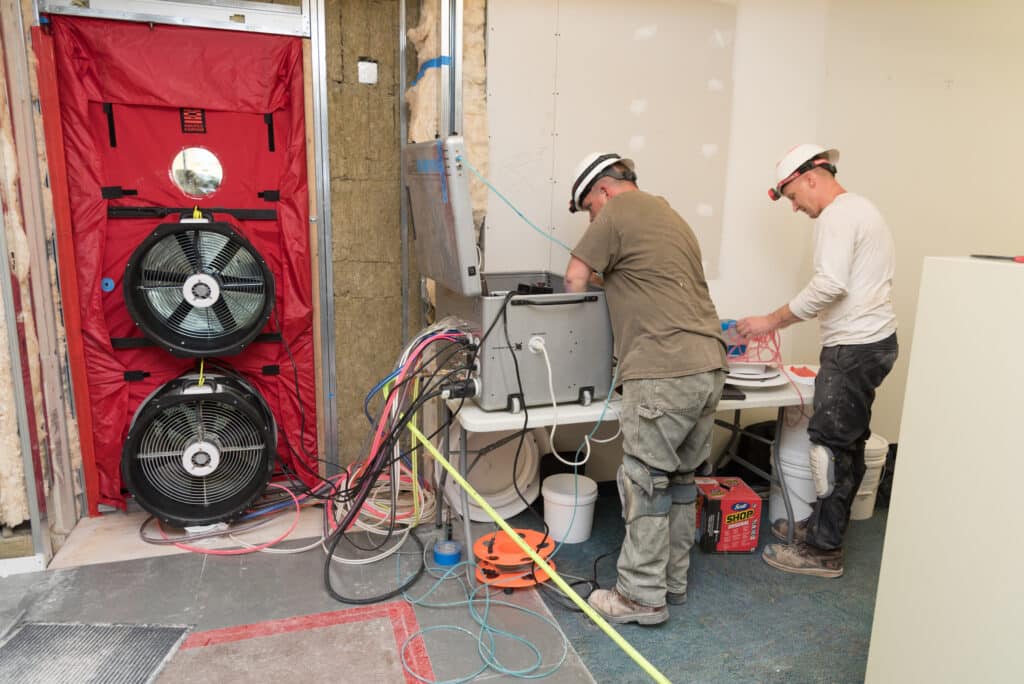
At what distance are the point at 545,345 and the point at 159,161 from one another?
1.80 metres

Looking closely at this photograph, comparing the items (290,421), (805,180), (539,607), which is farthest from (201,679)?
(805,180)

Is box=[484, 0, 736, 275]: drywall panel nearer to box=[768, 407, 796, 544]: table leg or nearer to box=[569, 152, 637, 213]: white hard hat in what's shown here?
box=[569, 152, 637, 213]: white hard hat

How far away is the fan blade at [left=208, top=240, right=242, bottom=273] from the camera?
9.06 ft

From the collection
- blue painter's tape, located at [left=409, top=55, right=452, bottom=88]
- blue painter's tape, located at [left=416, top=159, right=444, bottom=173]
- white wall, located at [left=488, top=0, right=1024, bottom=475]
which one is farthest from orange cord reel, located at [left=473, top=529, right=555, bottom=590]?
blue painter's tape, located at [left=409, top=55, right=452, bottom=88]

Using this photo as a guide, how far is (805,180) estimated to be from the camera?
2779mm

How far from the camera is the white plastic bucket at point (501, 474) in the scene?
3088 millimetres

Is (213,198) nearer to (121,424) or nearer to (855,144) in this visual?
(121,424)

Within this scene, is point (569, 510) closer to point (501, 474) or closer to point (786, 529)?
point (501, 474)

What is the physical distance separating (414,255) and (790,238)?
1905 millimetres

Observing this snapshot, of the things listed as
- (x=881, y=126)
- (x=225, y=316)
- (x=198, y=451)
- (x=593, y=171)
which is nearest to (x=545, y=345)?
(x=593, y=171)

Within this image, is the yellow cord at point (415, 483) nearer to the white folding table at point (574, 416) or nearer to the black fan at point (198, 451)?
the white folding table at point (574, 416)

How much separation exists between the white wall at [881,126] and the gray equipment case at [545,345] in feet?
4.18

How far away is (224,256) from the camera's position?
109 inches

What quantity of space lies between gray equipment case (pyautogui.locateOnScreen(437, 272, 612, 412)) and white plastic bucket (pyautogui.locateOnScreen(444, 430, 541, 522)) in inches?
26.2
